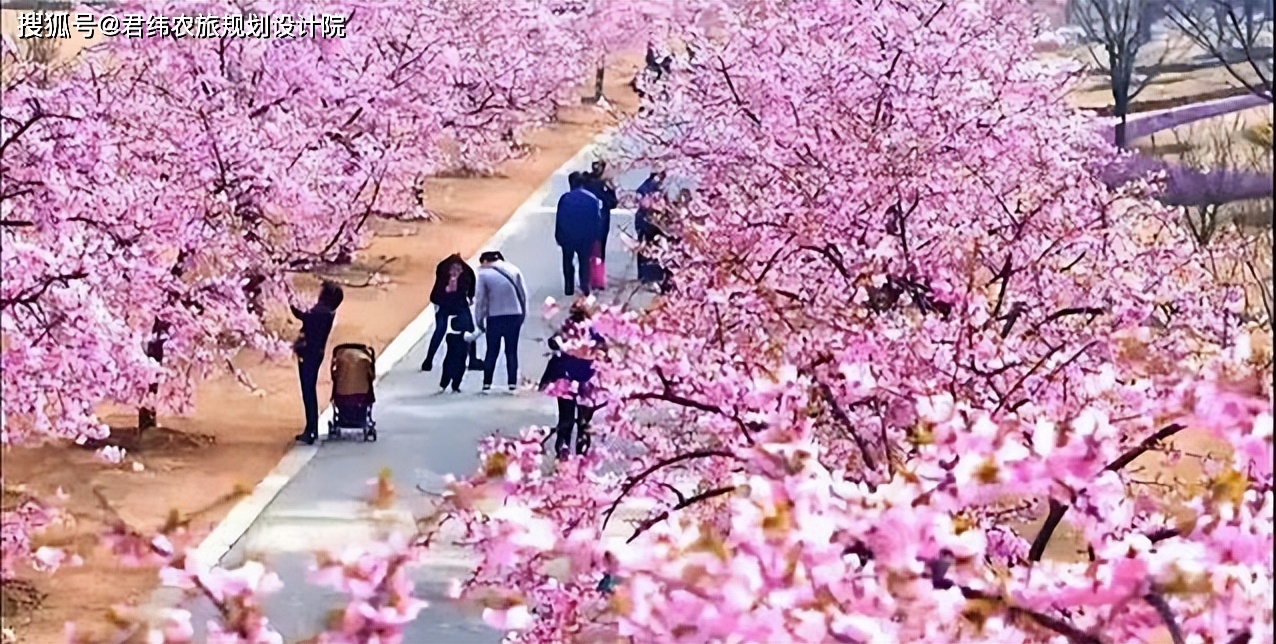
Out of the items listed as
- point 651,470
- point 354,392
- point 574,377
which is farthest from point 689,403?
A: point 354,392

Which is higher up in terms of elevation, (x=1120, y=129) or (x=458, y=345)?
(x=1120, y=129)

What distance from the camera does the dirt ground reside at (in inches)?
67.5

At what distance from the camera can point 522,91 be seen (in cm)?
199

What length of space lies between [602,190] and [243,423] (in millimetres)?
564

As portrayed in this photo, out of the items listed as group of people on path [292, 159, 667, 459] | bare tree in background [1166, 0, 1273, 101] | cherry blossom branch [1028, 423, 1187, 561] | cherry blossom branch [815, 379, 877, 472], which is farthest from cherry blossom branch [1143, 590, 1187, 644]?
group of people on path [292, 159, 667, 459]

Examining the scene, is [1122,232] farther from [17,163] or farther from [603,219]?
[17,163]

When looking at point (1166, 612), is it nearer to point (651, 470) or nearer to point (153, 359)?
point (651, 470)

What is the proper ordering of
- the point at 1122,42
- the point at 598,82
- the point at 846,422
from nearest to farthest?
the point at 846,422 < the point at 1122,42 < the point at 598,82

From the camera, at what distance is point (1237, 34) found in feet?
5.51

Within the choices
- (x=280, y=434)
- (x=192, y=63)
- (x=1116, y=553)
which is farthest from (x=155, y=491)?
(x=1116, y=553)

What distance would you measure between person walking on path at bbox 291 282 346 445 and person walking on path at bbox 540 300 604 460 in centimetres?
29

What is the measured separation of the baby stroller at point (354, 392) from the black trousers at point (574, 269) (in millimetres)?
266

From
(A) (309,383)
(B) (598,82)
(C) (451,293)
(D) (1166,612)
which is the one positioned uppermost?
(B) (598,82)

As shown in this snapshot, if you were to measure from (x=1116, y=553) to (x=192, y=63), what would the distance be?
4.15 ft
